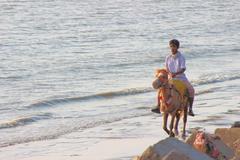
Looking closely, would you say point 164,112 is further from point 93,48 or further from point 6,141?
point 93,48

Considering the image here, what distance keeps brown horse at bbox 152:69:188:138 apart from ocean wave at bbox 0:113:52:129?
3985 mm

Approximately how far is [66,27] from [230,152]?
100 ft

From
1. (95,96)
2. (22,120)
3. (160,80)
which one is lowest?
(95,96)

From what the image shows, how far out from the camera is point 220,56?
30.4 m

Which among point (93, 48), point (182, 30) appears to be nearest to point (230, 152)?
point (93, 48)

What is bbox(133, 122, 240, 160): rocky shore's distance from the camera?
1046 centimetres

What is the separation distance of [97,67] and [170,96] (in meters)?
13.1

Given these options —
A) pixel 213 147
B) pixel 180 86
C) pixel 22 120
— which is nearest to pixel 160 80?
pixel 180 86

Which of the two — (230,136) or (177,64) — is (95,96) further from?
(230,136)

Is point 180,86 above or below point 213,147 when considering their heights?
above

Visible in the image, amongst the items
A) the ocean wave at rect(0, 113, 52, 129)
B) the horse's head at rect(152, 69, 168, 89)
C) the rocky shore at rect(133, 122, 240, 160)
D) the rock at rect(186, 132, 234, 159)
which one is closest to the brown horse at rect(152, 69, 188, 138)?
the horse's head at rect(152, 69, 168, 89)

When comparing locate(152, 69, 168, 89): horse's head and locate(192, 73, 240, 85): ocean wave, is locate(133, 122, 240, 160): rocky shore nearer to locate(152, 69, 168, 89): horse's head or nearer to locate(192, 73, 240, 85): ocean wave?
locate(152, 69, 168, 89): horse's head

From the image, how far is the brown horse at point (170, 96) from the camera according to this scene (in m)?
14.0

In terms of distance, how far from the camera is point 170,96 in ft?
46.9
